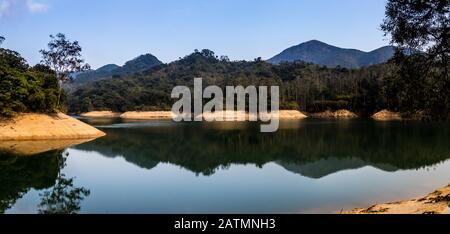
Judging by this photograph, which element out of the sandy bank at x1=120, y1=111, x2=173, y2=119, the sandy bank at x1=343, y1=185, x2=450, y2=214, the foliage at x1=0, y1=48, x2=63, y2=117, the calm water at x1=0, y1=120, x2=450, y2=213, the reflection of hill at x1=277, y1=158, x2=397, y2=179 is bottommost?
the reflection of hill at x1=277, y1=158, x2=397, y2=179

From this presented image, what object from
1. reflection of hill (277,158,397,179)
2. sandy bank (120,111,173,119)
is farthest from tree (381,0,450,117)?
sandy bank (120,111,173,119)

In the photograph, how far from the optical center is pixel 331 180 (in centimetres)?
2373

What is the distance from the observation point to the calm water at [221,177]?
57.3 ft

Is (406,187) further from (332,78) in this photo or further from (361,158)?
(332,78)

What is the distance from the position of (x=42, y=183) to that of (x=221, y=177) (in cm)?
1033

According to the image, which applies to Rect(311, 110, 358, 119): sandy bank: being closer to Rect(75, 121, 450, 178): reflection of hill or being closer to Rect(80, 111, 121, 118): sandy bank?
Rect(75, 121, 450, 178): reflection of hill

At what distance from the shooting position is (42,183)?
22734 millimetres

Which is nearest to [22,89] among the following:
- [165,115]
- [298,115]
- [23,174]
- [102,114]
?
[23,174]

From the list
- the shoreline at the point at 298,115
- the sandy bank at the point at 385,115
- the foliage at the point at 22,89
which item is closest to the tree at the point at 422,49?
the foliage at the point at 22,89

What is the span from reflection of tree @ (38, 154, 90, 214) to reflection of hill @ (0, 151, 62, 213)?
0.83 metres

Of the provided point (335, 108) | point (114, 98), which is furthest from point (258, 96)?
point (114, 98)

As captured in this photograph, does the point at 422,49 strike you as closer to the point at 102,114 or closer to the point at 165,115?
the point at 165,115

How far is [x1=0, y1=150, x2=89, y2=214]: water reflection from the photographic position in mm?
17500
